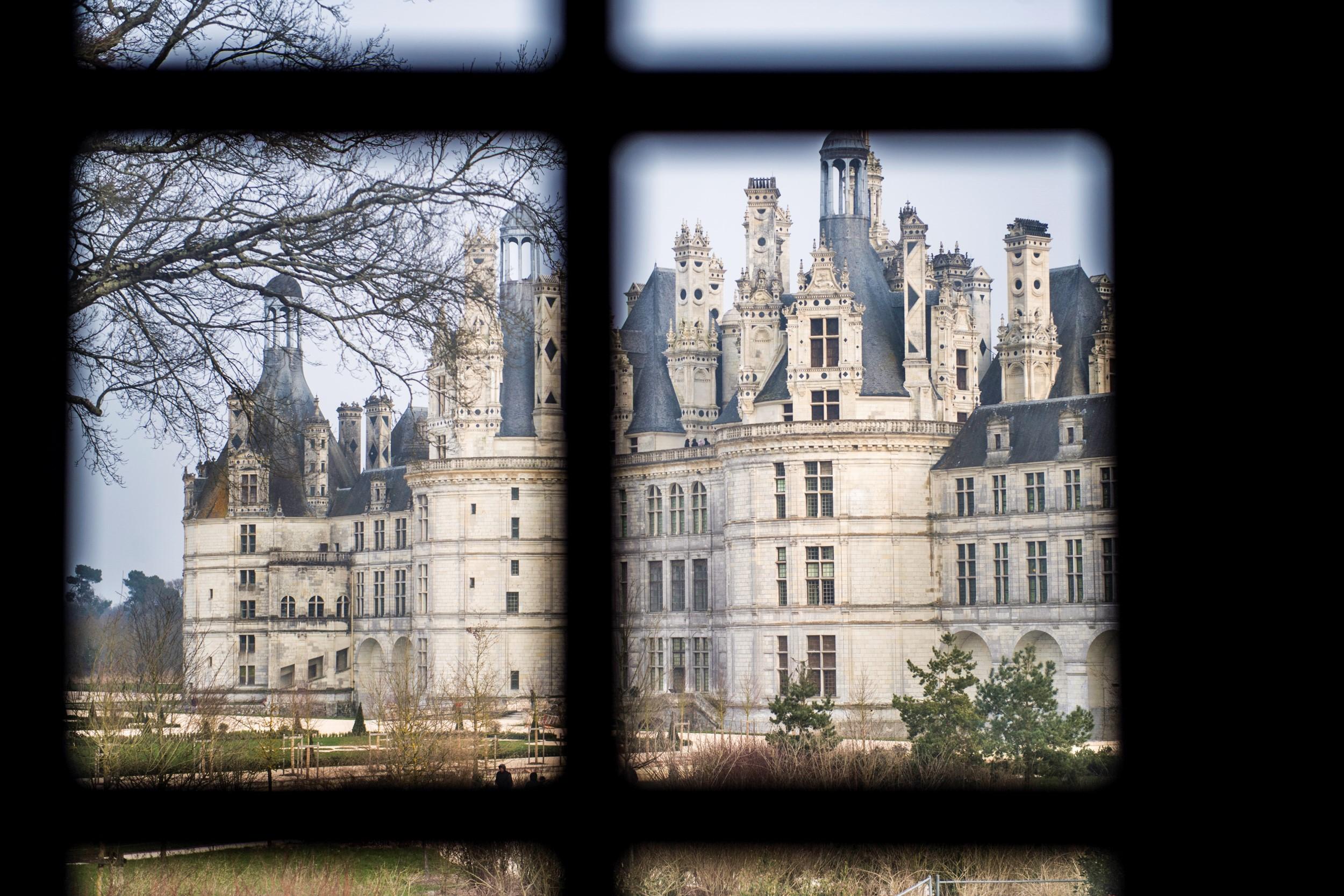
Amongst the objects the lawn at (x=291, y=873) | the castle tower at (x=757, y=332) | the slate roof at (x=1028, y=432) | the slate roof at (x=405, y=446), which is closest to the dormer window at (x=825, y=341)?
the castle tower at (x=757, y=332)

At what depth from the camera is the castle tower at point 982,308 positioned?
2817cm

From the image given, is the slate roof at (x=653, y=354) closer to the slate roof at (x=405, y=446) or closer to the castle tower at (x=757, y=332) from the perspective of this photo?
the castle tower at (x=757, y=332)

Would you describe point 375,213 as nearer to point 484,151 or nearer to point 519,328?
point 519,328

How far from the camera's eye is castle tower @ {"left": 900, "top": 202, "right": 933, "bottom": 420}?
2633cm

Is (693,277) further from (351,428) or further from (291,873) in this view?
(291,873)

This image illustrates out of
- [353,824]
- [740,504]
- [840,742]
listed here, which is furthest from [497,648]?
[353,824]

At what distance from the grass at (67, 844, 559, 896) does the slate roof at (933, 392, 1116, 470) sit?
14079 mm

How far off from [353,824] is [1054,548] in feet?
79.9

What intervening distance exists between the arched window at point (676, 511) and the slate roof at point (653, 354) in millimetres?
1460

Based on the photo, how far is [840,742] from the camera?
23.2 m

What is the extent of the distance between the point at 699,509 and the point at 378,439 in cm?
703

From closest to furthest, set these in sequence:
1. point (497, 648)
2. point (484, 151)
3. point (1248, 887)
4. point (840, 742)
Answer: point (1248, 887) → point (484, 151) → point (840, 742) → point (497, 648)

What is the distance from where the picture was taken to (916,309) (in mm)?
27250

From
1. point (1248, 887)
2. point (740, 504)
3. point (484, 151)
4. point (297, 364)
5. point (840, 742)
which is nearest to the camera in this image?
point (1248, 887)
